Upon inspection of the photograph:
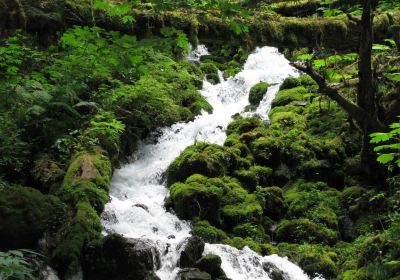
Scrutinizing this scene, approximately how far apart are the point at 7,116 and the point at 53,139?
1.28 metres

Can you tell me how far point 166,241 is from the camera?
888 centimetres

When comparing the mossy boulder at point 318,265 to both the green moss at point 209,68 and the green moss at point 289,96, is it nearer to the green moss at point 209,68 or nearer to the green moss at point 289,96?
the green moss at point 289,96

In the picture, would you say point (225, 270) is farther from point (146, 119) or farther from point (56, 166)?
point (146, 119)

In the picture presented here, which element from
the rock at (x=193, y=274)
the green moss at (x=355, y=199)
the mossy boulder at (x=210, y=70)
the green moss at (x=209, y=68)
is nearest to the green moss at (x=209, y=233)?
the rock at (x=193, y=274)

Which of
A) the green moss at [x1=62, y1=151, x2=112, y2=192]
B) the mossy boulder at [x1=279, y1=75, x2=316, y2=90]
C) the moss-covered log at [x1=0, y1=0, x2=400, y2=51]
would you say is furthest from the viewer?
the mossy boulder at [x1=279, y1=75, x2=316, y2=90]

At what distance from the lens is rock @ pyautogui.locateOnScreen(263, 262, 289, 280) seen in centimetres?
881

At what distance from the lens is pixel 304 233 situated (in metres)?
10.4

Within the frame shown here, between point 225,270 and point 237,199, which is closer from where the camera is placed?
point 225,270

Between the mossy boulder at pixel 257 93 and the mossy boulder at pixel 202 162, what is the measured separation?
5.23 m

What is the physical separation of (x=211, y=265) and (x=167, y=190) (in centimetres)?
423

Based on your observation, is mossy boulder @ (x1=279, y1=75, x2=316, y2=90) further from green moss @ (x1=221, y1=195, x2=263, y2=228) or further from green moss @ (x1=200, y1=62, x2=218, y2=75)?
green moss @ (x1=221, y1=195, x2=263, y2=228)

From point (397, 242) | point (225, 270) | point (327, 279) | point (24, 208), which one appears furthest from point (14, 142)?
point (397, 242)

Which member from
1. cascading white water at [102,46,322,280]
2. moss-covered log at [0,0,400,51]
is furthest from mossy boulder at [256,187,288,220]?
moss-covered log at [0,0,400,51]

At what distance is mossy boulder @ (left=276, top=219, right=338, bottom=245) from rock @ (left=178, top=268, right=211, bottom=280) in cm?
319
